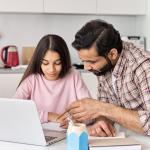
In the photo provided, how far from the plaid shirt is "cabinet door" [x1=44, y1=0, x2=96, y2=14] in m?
1.85

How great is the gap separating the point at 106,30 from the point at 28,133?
0.56 m

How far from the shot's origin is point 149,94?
4.92 ft

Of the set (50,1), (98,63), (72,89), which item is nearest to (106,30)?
(98,63)

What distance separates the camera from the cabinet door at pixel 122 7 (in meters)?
3.56

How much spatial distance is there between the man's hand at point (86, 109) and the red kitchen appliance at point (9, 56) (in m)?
2.05

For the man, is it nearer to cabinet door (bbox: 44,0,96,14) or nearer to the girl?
the girl

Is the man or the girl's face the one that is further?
the girl's face

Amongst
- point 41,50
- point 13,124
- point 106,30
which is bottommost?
point 13,124

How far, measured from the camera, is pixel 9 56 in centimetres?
350

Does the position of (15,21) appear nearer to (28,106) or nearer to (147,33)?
(147,33)

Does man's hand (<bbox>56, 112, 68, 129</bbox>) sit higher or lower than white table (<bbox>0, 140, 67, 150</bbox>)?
lower

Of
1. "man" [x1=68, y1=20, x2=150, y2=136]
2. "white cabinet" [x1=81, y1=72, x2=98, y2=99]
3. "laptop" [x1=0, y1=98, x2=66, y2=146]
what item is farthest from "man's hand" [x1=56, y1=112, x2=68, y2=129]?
"white cabinet" [x1=81, y1=72, x2=98, y2=99]

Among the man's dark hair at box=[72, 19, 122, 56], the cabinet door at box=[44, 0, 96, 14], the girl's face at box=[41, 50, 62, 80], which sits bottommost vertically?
the girl's face at box=[41, 50, 62, 80]

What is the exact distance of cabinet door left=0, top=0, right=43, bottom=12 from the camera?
3350 millimetres
